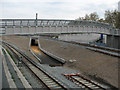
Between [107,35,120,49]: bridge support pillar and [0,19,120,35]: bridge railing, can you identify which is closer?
[0,19,120,35]: bridge railing

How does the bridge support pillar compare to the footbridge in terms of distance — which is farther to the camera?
the bridge support pillar

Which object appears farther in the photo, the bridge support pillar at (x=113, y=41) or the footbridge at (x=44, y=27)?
the bridge support pillar at (x=113, y=41)

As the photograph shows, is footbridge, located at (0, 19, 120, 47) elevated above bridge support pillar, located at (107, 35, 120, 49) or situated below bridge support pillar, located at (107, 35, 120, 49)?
above

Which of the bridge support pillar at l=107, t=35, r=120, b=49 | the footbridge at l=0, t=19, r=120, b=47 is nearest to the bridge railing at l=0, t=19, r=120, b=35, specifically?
the footbridge at l=0, t=19, r=120, b=47

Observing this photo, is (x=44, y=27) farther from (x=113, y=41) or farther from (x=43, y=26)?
(x=113, y=41)

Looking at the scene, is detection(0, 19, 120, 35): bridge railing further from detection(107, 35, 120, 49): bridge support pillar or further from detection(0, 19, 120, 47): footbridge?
detection(107, 35, 120, 49): bridge support pillar

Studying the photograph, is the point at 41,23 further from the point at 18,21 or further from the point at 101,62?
the point at 101,62

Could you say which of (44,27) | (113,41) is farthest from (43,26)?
(113,41)

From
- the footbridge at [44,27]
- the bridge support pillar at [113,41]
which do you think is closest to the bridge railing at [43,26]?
the footbridge at [44,27]

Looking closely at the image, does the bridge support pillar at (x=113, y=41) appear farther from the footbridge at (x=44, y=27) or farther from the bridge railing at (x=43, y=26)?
the bridge railing at (x=43, y=26)

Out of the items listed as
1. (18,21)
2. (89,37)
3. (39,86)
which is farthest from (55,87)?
(89,37)

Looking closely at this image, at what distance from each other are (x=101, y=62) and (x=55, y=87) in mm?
12891

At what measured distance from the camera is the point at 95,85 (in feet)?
57.5

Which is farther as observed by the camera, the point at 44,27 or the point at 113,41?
the point at 113,41
